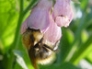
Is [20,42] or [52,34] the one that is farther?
[20,42]

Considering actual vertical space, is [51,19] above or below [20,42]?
below

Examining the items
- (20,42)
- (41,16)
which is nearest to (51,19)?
(41,16)

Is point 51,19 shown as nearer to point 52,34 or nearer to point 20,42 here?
point 52,34

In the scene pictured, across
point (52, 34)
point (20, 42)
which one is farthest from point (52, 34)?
point (20, 42)

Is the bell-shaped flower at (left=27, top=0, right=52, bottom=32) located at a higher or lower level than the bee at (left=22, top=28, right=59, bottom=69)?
higher

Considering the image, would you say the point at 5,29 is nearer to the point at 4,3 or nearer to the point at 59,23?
the point at 4,3

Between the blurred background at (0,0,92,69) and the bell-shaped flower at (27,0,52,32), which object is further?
the blurred background at (0,0,92,69)
